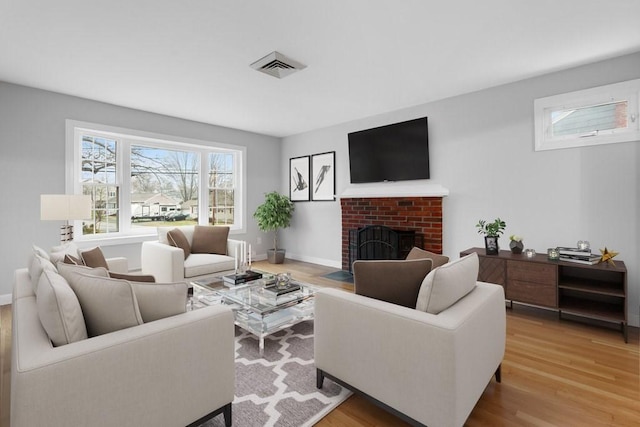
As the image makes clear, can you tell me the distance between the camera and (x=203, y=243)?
13.8 feet

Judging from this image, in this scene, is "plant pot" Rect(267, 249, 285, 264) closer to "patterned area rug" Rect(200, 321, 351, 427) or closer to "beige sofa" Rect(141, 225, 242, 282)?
"beige sofa" Rect(141, 225, 242, 282)

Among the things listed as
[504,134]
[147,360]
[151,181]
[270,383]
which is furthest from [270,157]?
[147,360]

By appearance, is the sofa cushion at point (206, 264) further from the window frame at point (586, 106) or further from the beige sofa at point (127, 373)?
the window frame at point (586, 106)

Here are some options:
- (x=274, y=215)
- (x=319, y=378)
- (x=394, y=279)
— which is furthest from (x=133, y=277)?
(x=274, y=215)

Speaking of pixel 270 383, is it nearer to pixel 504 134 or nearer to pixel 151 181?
pixel 504 134

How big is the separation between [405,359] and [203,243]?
344 cm

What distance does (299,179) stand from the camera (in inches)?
234

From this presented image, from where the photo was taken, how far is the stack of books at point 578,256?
2.74 metres

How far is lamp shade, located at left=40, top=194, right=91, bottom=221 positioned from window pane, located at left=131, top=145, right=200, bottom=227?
4.87 ft

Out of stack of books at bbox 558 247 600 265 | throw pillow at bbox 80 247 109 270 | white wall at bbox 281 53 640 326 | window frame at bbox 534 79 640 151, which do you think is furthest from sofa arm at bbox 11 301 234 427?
window frame at bbox 534 79 640 151

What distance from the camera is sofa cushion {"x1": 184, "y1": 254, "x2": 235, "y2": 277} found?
365 cm

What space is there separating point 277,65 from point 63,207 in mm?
2504

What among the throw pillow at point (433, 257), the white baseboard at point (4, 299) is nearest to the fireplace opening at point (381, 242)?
the throw pillow at point (433, 257)

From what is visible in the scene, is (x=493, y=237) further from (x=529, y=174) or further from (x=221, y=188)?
(x=221, y=188)
